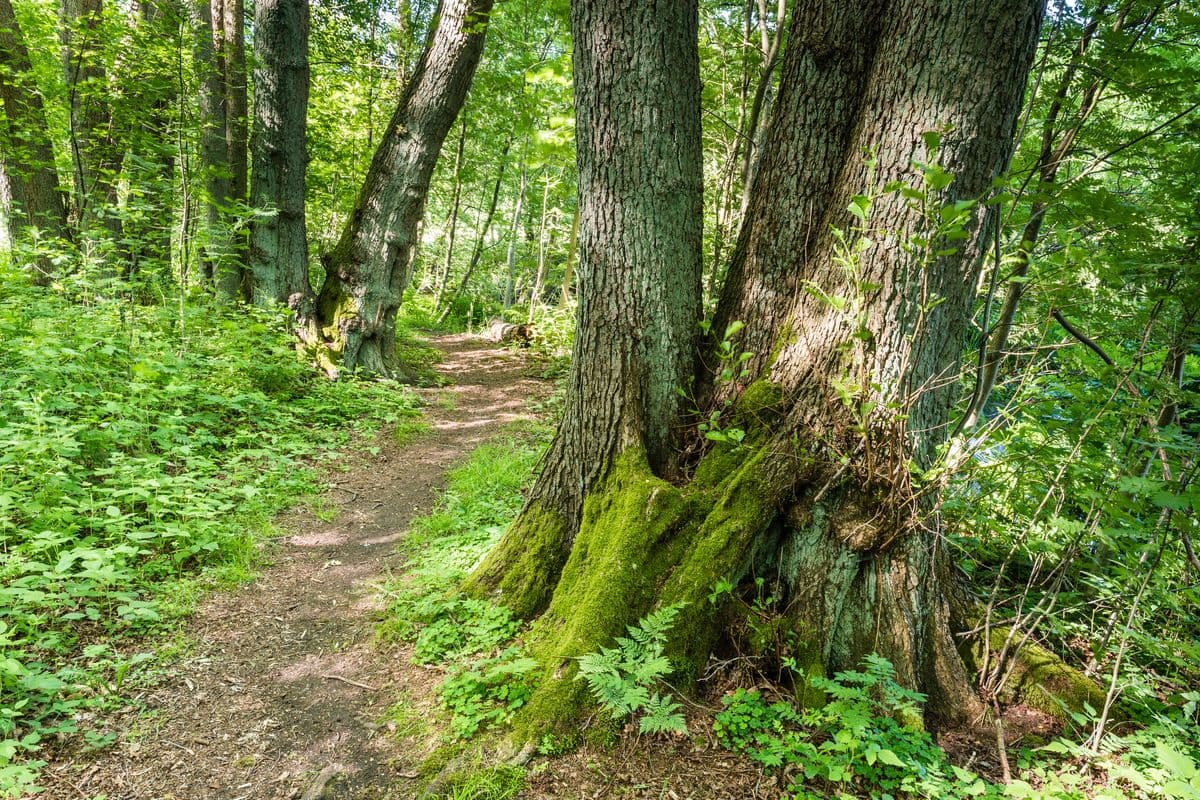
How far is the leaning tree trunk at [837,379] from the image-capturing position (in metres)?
2.39

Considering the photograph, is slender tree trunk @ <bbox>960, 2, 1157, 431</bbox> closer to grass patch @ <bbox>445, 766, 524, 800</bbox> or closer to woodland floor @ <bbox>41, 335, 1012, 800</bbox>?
woodland floor @ <bbox>41, 335, 1012, 800</bbox>

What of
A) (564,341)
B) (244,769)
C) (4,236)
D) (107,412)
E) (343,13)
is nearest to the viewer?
(244,769)

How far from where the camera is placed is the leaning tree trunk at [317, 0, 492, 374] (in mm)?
7461

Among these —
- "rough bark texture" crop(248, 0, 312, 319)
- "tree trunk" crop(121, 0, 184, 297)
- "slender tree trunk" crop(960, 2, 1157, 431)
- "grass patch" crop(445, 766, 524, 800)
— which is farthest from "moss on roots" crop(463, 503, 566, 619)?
"rough bark texture" crop(248, 0, 312, 319)

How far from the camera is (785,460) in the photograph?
2664 mm

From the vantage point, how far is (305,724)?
8.52 ft

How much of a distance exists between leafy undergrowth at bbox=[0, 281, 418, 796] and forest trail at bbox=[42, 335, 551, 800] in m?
0.22

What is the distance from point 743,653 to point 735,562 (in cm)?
47

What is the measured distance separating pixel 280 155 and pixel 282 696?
23.3ft

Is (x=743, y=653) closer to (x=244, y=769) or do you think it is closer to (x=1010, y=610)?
(x=1010, y=610)

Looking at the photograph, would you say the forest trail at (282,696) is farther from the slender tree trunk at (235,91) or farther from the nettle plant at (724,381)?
the slender tree trunk at (235,91)

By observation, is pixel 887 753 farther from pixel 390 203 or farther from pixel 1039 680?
pixel 390 203

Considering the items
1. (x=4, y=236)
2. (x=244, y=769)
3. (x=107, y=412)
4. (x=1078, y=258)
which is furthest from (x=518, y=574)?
(x=4, y=236)

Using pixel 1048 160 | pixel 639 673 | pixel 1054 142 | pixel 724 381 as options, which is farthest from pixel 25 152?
pixel 1054 142
